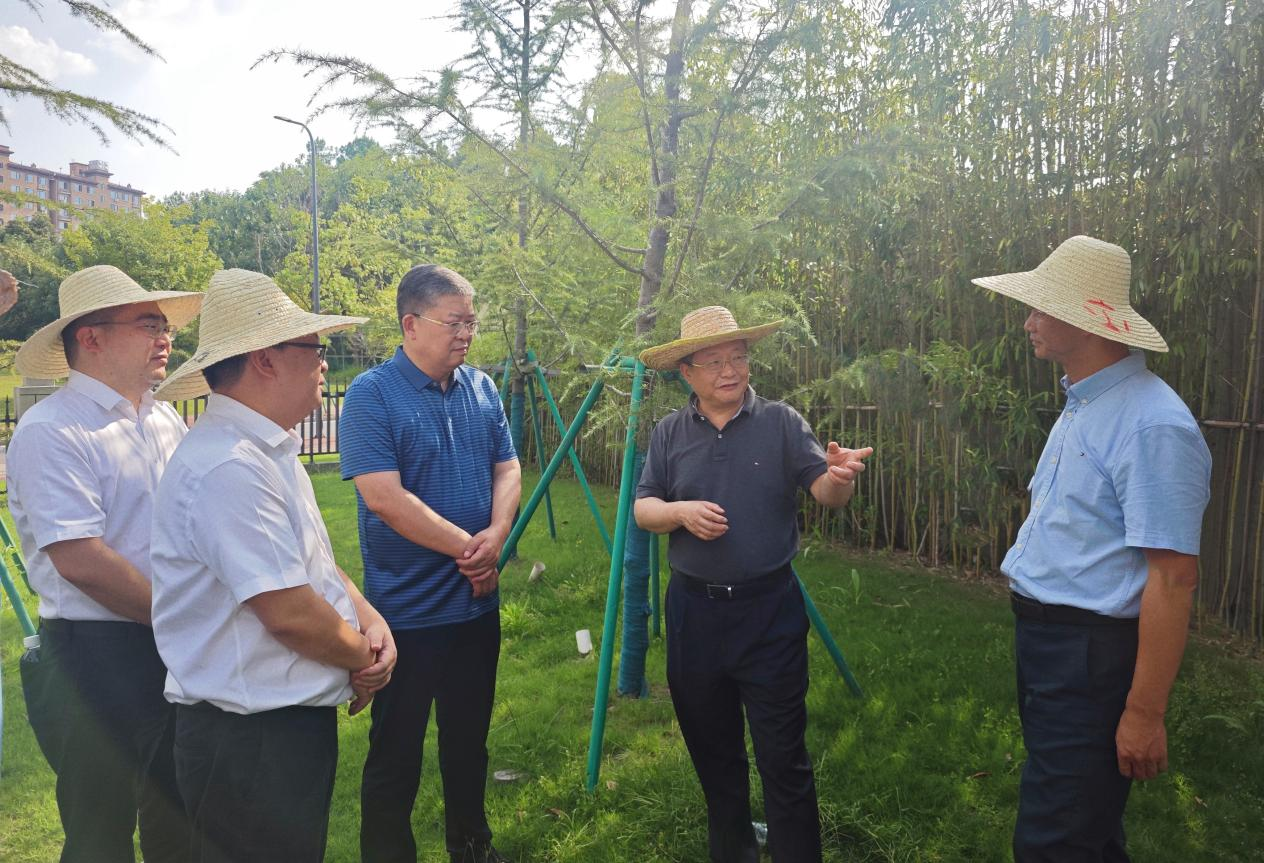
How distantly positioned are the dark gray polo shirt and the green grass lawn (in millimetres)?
1062

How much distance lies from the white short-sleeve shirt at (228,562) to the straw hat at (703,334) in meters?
1.26

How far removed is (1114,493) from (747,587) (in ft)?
3.23

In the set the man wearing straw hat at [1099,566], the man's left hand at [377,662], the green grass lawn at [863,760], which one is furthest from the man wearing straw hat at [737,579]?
the man's left hand at [377,662]

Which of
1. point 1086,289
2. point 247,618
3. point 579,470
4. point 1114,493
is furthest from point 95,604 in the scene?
point 579,470

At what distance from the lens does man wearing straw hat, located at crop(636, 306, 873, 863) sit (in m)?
2.22

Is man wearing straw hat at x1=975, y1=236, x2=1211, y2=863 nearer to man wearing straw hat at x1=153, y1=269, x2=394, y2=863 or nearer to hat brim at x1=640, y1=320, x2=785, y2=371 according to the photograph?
hat brim at x1=640, y1=320, x2=785, y2=371

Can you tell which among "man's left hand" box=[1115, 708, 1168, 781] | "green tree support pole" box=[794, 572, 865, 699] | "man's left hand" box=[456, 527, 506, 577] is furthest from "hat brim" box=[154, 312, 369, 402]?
"green tree support pole" box=[794, 572, 865, 699]

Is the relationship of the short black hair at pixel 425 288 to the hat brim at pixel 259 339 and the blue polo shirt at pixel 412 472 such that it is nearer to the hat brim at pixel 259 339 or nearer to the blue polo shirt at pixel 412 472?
the blue polo shirt at pixel 412 472

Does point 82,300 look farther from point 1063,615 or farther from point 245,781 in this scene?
point 1063,615

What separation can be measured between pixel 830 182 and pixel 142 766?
11.1 ft

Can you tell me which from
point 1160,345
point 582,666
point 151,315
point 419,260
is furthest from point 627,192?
point 1160,345

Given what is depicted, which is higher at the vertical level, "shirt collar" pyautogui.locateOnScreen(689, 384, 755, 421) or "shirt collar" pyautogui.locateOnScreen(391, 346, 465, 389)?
"shirt collar" pyautogui.locateOnScreen(391, 346, 465, 389)

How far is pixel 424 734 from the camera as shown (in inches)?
90.4

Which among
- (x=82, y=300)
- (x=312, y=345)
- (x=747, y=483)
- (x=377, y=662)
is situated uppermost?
(x=82, y=300)
